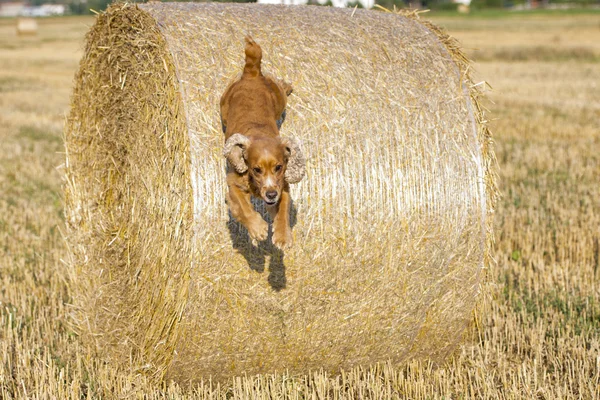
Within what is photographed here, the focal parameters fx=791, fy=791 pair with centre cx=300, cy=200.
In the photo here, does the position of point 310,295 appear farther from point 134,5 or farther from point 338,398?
point 134,5

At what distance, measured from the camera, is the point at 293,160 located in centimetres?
389

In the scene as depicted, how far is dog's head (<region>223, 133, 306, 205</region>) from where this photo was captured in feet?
12.4

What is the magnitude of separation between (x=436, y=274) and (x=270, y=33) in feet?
6.44

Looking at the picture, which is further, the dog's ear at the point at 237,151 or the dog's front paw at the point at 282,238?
the dog's front paw at the point at 282,238

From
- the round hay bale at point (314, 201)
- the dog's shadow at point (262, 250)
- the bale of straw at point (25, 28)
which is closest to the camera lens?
the dog's shadow at point (262, 250)

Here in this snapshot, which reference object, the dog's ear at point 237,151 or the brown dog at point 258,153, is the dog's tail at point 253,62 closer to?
the brown dog at point 258,153

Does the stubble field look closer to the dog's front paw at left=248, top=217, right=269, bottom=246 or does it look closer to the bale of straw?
the dog's front paw at left=248, top=217, right=269, bottom=246

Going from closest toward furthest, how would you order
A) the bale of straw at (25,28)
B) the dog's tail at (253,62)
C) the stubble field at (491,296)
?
the dog's tail at (253,62), the stubble field at (491,296), the bale of straw at (25,28)

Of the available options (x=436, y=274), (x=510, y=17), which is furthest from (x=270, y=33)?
(x=510, y=17)

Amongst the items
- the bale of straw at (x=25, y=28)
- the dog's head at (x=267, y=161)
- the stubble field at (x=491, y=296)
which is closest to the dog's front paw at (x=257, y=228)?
the dog's head at (x=267, y=161)

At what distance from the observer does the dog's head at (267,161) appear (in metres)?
3.77

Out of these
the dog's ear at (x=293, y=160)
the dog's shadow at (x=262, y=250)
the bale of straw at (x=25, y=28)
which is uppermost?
the dog's ear at (x=293, y=160)

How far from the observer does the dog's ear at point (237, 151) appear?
3.86 meters

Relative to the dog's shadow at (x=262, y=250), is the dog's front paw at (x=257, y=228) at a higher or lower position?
higher
